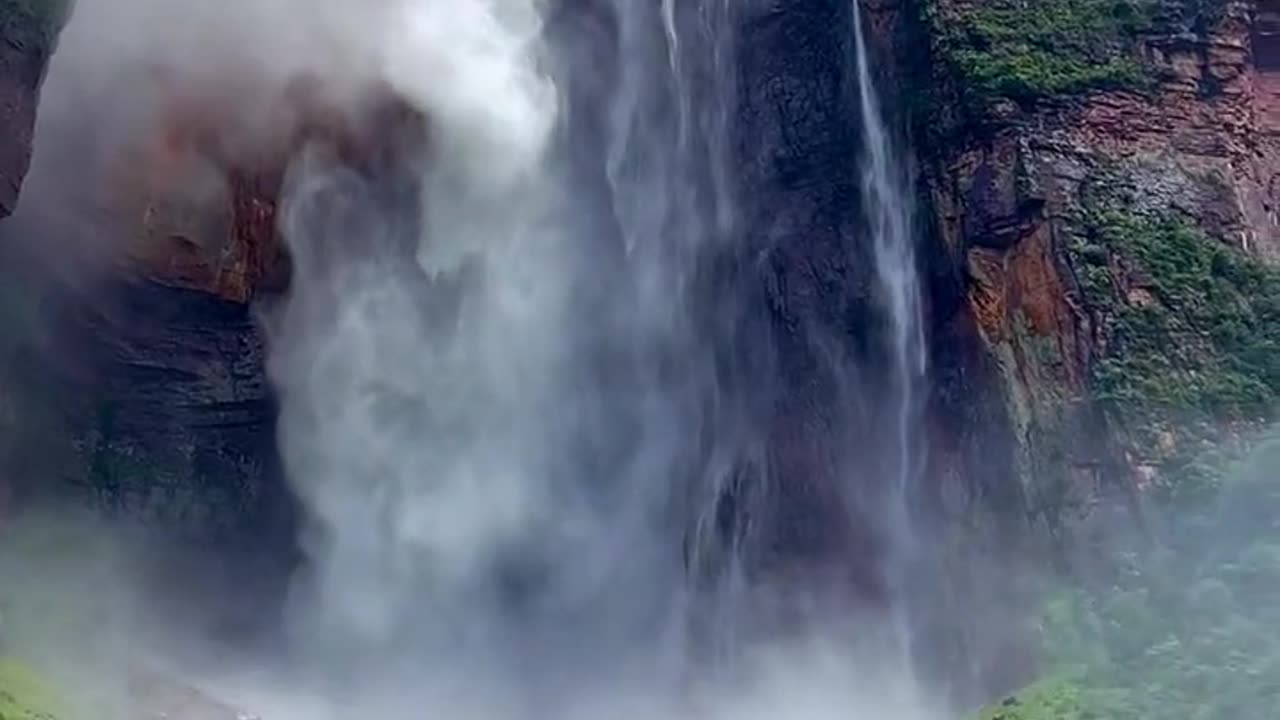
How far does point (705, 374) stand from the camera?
71.9 ft

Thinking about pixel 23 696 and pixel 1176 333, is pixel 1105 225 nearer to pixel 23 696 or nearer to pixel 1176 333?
pixel 1176 333

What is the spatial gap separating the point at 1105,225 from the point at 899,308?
301 cm

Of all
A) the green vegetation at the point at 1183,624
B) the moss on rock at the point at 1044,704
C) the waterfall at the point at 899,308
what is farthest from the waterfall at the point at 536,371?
the moss on rock at the point at 1044,704

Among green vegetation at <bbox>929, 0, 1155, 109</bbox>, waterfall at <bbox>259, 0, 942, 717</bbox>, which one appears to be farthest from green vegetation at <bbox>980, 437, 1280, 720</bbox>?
waterfall at <bbox>259, 0, 942, 717</bbox>

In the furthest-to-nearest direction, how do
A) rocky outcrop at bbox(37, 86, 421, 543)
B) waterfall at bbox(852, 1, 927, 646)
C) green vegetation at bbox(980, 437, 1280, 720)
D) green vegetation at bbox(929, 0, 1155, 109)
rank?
rocky outcrop at bbox(37, 86, 421, 543) → waterfall at bbox(852, 1, 927, 646) → green vegetation at bbox(929, 0, 1155, 109) → green vegetation at bbox(980, 437, 1280, 720)

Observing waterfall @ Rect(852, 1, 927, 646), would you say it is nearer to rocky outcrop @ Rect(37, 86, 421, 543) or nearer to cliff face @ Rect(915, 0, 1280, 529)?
cliff face @ Rect(915, 0, 1280, 529)

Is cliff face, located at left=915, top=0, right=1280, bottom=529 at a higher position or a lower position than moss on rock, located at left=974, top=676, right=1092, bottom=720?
higher

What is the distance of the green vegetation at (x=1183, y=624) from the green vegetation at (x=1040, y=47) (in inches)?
197

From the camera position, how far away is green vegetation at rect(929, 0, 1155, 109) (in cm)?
1830

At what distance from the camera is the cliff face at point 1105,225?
16578 mm

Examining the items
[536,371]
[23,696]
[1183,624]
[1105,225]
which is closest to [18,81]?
[23,696]

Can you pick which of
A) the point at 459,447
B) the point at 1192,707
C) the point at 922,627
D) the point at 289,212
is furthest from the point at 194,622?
the point at 1192,707

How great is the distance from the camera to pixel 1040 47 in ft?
61.1

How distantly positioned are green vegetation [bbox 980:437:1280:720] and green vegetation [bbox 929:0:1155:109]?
5.01 metres
